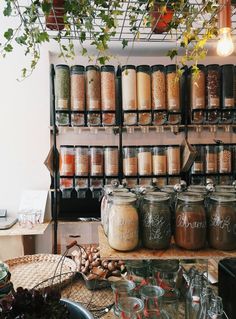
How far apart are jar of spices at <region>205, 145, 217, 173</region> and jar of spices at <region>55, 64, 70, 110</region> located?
1.20 m

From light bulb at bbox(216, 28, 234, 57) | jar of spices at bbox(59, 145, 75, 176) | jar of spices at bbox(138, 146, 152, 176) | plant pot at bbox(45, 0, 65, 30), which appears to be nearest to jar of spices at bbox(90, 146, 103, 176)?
jar of spices at bbox(59, 145, 75, 176)

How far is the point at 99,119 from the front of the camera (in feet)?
8.62

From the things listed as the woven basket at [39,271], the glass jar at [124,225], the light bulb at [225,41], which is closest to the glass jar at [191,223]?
the glass jar at [124,225]

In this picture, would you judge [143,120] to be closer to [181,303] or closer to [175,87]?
[175,87]

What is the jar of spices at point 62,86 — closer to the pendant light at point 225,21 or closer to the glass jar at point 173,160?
the glass jar at point 173,160

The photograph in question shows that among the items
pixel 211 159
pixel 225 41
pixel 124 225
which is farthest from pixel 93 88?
pixel 124 225

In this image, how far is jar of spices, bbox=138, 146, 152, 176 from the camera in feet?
8.59

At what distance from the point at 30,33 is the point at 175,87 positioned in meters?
1.33

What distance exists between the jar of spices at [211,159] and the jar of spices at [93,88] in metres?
0.97

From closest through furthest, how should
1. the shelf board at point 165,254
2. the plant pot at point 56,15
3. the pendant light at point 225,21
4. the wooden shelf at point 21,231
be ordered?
the shelf board at point 165,254 → the pendant light at point 225,21 → the plant pot at point 56,15 → the wooden shelf at point 21,231

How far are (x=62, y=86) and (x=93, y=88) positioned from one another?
24 cm

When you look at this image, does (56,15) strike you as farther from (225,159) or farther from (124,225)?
(225,159)

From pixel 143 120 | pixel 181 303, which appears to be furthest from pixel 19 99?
pixel 181 303

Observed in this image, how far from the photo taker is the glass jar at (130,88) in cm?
257
